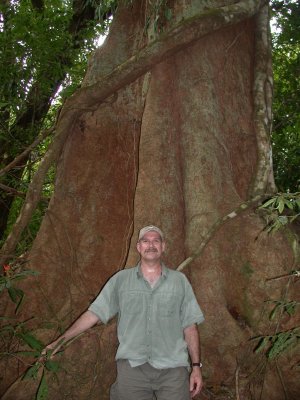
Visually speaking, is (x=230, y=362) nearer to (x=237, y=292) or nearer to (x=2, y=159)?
(x=237, y=292)

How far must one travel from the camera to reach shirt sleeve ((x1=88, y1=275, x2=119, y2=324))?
2.77 metres

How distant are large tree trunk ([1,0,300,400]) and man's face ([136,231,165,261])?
431 millimetres

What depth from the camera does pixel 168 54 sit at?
3834 millimetres

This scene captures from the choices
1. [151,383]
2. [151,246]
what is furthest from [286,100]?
[151,383]

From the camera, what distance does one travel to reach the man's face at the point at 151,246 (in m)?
2.77

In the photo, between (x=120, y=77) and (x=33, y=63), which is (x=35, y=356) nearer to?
(x=120, y=77)

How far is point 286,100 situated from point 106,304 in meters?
4.45

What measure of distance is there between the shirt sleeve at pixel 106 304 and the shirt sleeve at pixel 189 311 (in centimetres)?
42

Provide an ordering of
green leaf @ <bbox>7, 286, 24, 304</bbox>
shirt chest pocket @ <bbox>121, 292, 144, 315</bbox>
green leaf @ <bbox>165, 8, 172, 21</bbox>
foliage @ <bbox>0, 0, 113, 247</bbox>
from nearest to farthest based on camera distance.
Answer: shirt chest pocket @ <bbox>121, 292, 144, 315</bbox> < green leaf @ <bbox>7, 286, 24, 304</bbox> < green leaf @ <bbox>165, 8, 172, 21</bbox> < foliage @ <bbox>0, 0, 113, 247</bbox>

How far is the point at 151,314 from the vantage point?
2650 mm

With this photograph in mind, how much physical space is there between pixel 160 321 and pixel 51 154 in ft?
6.21

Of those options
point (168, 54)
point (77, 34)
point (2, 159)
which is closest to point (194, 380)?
point (168, 54)

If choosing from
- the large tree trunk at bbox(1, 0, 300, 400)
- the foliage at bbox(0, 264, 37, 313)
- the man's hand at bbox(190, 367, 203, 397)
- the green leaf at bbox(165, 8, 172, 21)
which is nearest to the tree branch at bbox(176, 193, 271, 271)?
the large tree trunk at bbox(1, 0, 300, 400)

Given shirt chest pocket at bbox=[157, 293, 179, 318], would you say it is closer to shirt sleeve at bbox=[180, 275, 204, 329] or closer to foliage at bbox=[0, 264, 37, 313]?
shirt sleeve at bbox=[180, 275, 204, 329]
